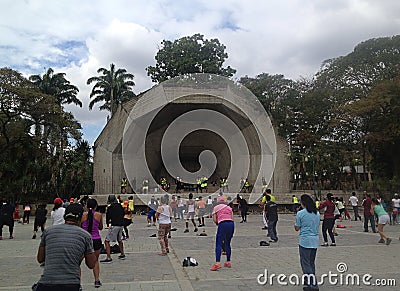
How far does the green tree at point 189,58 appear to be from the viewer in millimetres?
36125

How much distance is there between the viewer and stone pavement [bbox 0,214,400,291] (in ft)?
19.0

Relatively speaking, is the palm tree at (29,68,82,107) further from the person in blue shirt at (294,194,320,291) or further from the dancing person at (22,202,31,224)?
the person in blue shirt at (294,194,320,291)

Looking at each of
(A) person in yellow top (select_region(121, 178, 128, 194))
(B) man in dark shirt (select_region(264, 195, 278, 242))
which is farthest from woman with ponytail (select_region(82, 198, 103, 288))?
(A) person in yellow top (select_region(121, 178, 128, 194))

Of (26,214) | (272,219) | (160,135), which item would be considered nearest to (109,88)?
(160,135)

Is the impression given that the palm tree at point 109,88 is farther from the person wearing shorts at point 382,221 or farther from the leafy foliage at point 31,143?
the person wearing shorts at point 382,221

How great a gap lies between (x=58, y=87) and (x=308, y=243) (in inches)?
1438

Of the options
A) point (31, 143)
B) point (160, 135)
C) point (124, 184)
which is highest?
point (160, 135)

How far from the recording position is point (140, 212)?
2438 centimetres

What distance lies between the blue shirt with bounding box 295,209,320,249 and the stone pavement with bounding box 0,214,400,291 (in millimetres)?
671

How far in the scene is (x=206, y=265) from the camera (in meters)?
7.24

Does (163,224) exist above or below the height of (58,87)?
below

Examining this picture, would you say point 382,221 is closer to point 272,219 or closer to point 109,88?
point 272,219

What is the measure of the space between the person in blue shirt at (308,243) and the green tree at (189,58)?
101ft

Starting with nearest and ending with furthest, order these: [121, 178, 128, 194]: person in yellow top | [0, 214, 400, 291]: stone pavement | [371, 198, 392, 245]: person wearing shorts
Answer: [0, 214, 400, 291]: stone pavement, [371, 198, 392, 245]: person wearing shorts, [121, 178, 128, 194]: person in yellow top
